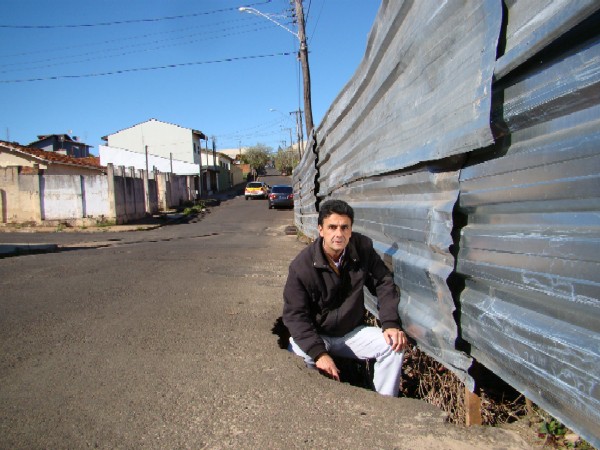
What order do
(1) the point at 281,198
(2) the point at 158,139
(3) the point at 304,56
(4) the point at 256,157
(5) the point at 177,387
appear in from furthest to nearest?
(4) the point at 256,157
(2) the point at 158,139
(1) the point at 281,198
(3) the point at 304,56
(5) the point at 177,387

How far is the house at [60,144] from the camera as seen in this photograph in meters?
49.7

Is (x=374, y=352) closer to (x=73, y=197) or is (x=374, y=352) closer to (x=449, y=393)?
(x=449, y=393)

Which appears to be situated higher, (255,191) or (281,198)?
(255,191)

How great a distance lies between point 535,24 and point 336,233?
5.45 ft

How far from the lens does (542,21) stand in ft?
5.08

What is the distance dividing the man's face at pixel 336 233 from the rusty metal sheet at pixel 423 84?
1.43 feet

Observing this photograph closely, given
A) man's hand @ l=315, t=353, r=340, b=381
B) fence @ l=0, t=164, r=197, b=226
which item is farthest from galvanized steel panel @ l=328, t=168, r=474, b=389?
fence @ l=0, t=164, r=197, b=226

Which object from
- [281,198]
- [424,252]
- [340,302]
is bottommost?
[340,302]

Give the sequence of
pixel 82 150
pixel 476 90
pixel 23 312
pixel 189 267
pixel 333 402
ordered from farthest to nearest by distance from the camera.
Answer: pixel 82 150
pixel 189 267
pixel 23 312
pixel 333 402
pixel 476 90

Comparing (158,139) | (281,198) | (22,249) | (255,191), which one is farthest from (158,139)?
(22,249)

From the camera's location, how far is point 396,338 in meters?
2.89

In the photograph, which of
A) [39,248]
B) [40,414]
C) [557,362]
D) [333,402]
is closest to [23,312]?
[40,414]

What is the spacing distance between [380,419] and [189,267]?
17.3 ft

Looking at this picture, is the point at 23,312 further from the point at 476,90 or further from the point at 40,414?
the point at 476,90
